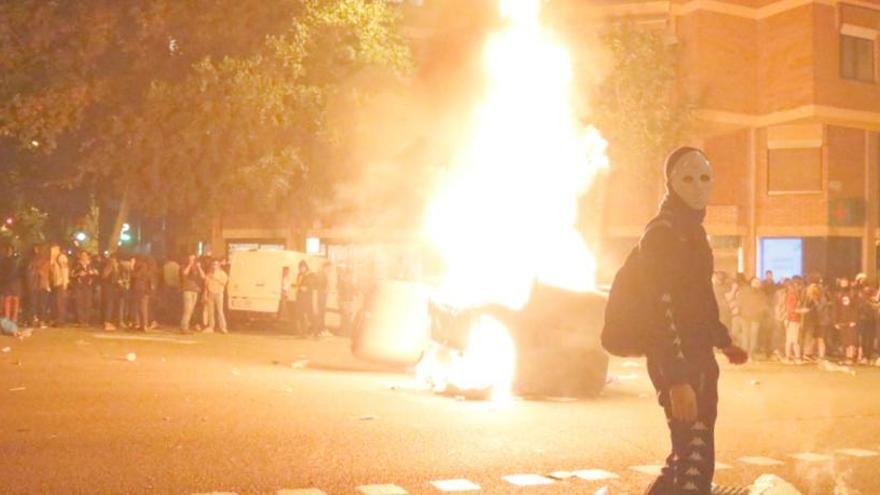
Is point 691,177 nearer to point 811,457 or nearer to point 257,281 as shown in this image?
point 811,457

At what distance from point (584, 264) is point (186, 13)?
49.8 feet

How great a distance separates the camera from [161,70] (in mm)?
24578

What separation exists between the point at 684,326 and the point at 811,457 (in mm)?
4346

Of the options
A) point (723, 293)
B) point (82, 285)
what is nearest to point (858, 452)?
point (723, 293)

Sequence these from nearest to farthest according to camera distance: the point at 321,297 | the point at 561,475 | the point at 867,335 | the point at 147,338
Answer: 1. the point at 561,475
2. the point at 147,338
3. the point at 867,335
4. the point at 321,297

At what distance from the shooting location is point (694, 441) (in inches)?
166

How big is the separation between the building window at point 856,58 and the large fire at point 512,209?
495 inches

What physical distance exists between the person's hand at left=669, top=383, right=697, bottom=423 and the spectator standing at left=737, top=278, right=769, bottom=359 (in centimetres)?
1554

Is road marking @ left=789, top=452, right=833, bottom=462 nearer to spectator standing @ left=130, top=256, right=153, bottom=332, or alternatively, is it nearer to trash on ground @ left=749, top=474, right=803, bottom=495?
trash on ground @ left=749, top=474, right=803, bottom=495

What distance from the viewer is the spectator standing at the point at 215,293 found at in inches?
809

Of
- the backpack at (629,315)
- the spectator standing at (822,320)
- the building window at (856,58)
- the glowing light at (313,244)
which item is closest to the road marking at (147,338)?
the spectator standing at (822,320)

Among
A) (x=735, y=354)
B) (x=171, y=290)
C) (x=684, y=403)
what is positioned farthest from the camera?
(x=171, y=290)

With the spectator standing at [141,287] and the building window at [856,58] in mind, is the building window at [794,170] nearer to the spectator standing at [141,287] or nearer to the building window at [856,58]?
the building window at [856,58]

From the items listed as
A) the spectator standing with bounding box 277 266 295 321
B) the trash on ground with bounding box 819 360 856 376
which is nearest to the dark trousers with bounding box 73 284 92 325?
the spectator standing with bounding box 277 266 295 321
